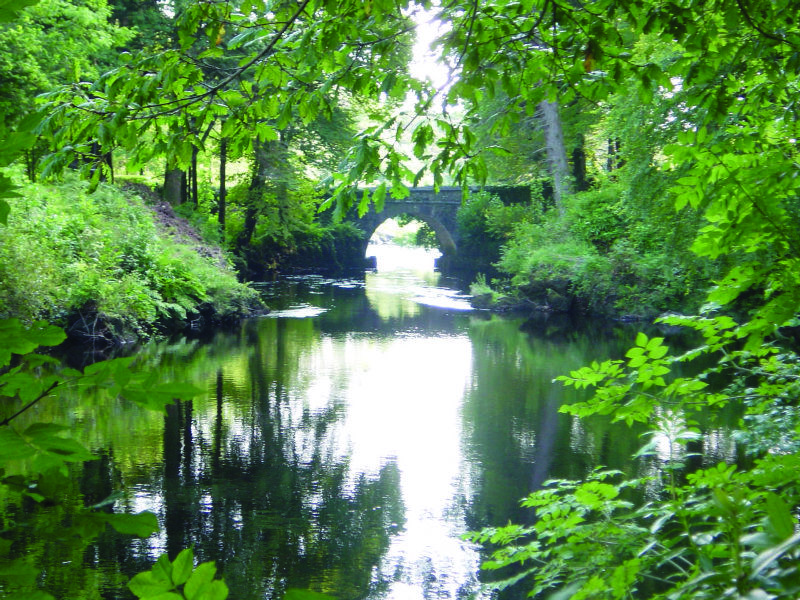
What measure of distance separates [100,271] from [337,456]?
7.01 meters

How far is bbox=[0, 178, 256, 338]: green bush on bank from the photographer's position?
10.9 meters

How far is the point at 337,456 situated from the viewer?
26.7ft

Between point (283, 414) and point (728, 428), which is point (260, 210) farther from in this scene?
point (728, 428)

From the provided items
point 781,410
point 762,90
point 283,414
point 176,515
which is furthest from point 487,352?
point 762,90

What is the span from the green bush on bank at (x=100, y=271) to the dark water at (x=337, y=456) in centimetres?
104

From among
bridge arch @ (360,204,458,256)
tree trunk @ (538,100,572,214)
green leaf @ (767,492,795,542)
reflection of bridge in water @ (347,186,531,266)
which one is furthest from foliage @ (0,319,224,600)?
bridge arch @ (360,204,458,256)

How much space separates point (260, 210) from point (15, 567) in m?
25.4

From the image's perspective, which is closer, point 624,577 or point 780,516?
point 780,516

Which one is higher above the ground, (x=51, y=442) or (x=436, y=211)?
(x=436, y=211)

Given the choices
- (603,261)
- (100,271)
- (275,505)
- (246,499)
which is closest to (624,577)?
(275,505)

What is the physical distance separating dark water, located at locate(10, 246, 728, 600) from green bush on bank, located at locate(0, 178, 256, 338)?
1.04m

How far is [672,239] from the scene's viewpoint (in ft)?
46.3

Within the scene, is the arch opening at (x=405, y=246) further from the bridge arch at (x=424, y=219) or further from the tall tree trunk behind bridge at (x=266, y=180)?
the tall tree trunk behind bridge at (x=266, y=180)

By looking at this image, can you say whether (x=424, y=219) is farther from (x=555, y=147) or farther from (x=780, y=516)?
(x=780, y=516)
